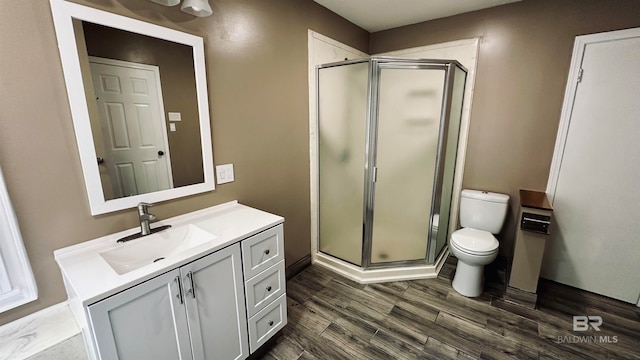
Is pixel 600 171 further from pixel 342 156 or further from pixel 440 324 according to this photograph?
pixel 342 156

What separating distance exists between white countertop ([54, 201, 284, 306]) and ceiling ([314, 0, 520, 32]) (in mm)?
1958

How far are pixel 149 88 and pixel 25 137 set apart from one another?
55 cm

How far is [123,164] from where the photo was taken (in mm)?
1330

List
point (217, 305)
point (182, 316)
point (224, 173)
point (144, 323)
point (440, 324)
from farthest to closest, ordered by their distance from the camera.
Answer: point (440, 324)
point (224, 173)
point (217, 305)
point (182, 316)
point (144, 323)

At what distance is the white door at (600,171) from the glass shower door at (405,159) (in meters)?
1.07

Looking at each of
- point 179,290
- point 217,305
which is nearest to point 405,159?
point 217,305

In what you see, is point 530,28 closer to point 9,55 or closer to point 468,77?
point 468,77

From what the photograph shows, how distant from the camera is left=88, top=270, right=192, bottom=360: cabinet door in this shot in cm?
→ 92

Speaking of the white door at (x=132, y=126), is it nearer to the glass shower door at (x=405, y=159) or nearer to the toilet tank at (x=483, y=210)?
the glass shower door at (x=405, y=159)

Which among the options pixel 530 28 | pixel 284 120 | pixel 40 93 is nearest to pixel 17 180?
pixel 40 93

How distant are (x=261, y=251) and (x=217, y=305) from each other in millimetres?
342

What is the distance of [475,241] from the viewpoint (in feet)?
7.16

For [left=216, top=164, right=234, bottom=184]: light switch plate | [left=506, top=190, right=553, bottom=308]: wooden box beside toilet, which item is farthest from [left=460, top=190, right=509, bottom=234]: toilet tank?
[left=216, top=164, right=234, bottom=184]: light switch plate

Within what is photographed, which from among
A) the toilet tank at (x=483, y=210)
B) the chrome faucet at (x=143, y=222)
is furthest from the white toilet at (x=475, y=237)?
the chrome faucet at (x=143, y=222)
